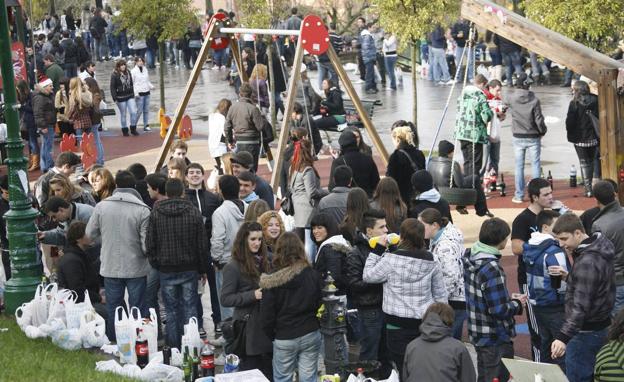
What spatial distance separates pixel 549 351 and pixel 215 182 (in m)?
5.69

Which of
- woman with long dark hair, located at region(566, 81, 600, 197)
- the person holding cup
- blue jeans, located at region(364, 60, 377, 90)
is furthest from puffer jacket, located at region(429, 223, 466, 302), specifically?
blue jeans, located at region(364, 60, 377, 90)

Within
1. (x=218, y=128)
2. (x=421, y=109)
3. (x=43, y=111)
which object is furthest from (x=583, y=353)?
(x=421, y=109)

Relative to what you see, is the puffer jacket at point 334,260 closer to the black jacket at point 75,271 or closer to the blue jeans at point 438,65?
the black jacket at point 75,271

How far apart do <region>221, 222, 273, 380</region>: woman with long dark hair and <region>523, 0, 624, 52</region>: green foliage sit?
11543mm

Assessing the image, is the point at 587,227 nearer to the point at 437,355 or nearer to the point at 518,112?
the point at 437,355

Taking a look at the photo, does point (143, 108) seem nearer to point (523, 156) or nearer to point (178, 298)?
point (523, 156)

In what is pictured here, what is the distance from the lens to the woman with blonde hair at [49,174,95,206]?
12.6 m

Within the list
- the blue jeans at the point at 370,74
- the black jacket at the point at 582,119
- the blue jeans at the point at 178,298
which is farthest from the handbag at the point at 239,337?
the blue jeans at the point at 370,74

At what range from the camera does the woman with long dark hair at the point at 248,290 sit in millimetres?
10039

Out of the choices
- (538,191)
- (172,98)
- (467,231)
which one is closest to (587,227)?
(538,191)

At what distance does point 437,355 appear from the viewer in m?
8.43

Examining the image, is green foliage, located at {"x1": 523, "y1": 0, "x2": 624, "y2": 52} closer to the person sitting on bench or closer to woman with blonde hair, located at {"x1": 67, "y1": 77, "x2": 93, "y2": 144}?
the person sitting on bench

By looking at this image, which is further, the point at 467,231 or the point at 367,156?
the point at 467,231

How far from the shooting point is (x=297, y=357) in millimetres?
9852
